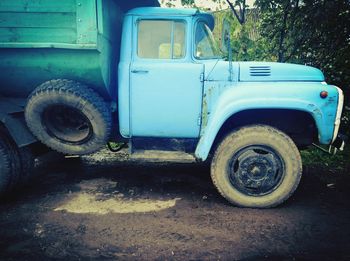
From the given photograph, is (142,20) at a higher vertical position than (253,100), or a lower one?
higher

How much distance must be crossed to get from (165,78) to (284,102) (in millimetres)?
1312

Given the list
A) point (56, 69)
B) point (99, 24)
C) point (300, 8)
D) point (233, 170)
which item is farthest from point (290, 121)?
point (300, 8)

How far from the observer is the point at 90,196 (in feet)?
11.5

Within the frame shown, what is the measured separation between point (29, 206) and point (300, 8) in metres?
5.98

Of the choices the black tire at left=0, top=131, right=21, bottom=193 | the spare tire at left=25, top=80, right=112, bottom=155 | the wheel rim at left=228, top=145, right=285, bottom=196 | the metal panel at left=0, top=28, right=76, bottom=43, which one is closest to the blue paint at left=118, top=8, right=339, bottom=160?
the spare tire at left=25, top=80, right=112, bottom=155

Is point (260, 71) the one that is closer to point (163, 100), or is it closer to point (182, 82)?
point (182, 82)

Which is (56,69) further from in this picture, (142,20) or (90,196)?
(90,196)

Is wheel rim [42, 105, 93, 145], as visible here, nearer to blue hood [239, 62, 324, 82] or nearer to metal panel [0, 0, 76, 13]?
metal panel [0, 0, 76, 13]

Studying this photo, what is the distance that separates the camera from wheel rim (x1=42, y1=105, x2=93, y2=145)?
320 cm

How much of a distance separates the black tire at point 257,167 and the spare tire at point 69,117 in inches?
53.3

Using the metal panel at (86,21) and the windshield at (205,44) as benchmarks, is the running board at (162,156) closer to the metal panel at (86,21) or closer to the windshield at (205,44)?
the windshield at (205,44)

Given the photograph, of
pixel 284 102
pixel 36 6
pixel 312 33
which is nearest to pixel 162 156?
pixel 284 102

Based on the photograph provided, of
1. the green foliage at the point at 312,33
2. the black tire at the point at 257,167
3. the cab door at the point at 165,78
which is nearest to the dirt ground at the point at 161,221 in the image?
the black tire at the point at 257,167

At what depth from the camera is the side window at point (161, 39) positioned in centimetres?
324
